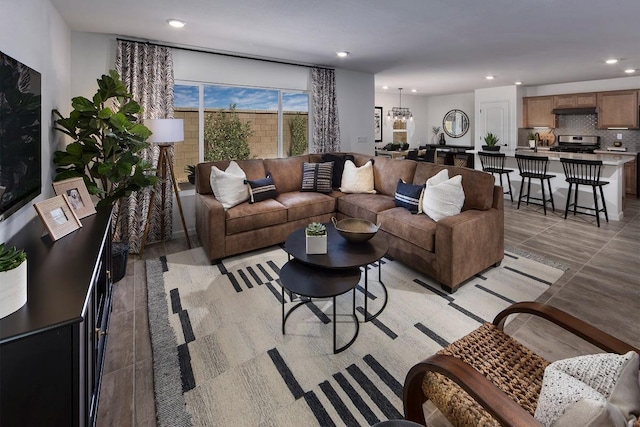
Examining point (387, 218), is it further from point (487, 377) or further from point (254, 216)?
point (487, 377)

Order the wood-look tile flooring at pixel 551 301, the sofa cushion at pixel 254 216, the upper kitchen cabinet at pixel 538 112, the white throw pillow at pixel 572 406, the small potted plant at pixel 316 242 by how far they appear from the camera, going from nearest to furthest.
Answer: the white throw pillow at pixel 572 406
the wood-look tile flooring at pixel 551 301
the small potted plant at pixel 316 242
the sofa cushion at pixel 254 216
the upper kitchen cabinet at pixel 538 112

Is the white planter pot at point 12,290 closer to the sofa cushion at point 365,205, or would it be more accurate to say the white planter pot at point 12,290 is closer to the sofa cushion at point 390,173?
the sofa cushion at point 365,205

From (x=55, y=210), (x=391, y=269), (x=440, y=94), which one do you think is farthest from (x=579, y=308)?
(x=440, y=94)

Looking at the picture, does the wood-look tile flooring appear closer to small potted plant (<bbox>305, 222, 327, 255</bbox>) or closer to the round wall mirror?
small potted plant (<bbox>305, 222, 327, 255</bbox>)

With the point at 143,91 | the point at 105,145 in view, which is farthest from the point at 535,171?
the point at 105,145

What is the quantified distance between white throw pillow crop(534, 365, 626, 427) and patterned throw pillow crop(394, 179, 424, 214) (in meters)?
2.50

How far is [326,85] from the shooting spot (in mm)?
5598

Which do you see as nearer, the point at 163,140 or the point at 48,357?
the point at 48,357

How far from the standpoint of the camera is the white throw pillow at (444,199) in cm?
317

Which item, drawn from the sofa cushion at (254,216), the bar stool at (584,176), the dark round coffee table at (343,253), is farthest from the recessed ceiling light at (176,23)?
the bar stool at (584,176)

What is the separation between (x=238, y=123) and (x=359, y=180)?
204 centimetres

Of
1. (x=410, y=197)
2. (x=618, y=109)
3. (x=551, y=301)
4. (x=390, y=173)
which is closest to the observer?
(x=551, y=301)

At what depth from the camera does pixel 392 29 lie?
3.52 metres

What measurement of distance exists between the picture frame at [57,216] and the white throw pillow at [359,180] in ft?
10.4
